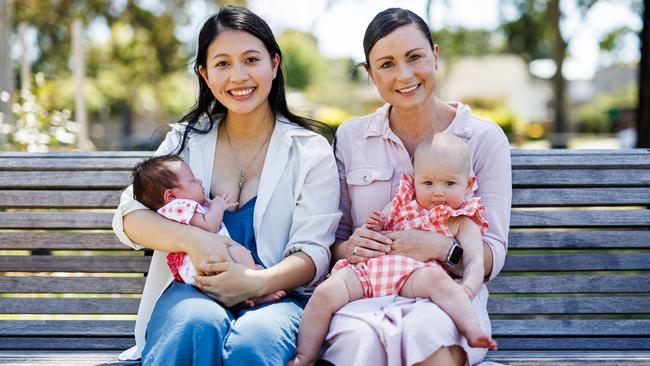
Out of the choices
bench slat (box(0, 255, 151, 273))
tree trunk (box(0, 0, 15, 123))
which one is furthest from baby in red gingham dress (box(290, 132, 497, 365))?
tree trunk (box(0, 0, 15, 123))

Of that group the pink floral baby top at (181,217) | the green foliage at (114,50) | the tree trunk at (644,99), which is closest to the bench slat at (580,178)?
the pink floral baby top at (181,217)

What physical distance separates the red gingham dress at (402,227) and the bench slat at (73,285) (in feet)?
3.79

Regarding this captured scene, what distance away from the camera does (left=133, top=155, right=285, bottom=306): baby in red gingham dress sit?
302 centimetres

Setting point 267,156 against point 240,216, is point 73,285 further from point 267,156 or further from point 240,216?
point 267,156

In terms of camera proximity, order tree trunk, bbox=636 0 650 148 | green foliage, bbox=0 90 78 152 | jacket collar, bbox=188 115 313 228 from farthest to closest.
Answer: tree trunk, bbox=636 0 650 148 → green foliage, bbox=0 90 78 152 → jacket collar, bbox=188 115 313 228

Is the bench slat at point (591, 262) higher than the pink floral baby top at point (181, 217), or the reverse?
the pink floral baby top at point (181, 217)

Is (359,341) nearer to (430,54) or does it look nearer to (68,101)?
(430,54)

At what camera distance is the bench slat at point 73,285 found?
3607 millimetres

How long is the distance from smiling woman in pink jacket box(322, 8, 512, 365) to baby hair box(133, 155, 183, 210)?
2.57 ft

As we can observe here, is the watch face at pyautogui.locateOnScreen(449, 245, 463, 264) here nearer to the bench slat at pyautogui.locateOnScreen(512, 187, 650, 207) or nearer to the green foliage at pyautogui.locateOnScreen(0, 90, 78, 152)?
the bench slat at pyautogui.locateOnScreen(512, 187, 650, 207)

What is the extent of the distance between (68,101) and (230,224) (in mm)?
40331

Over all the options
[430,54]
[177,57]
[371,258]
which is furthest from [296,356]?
[177,57]

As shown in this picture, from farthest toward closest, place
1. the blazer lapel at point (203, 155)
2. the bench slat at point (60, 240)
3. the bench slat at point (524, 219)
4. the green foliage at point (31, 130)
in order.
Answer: the green foliage at point (31, 130)
the bench slat at point (60, 240)
the bench slat at point (524, 219)
the blazer lapel at point (203, 155)

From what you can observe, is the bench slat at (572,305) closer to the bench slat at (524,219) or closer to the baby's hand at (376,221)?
the bench slat at (524,219)
